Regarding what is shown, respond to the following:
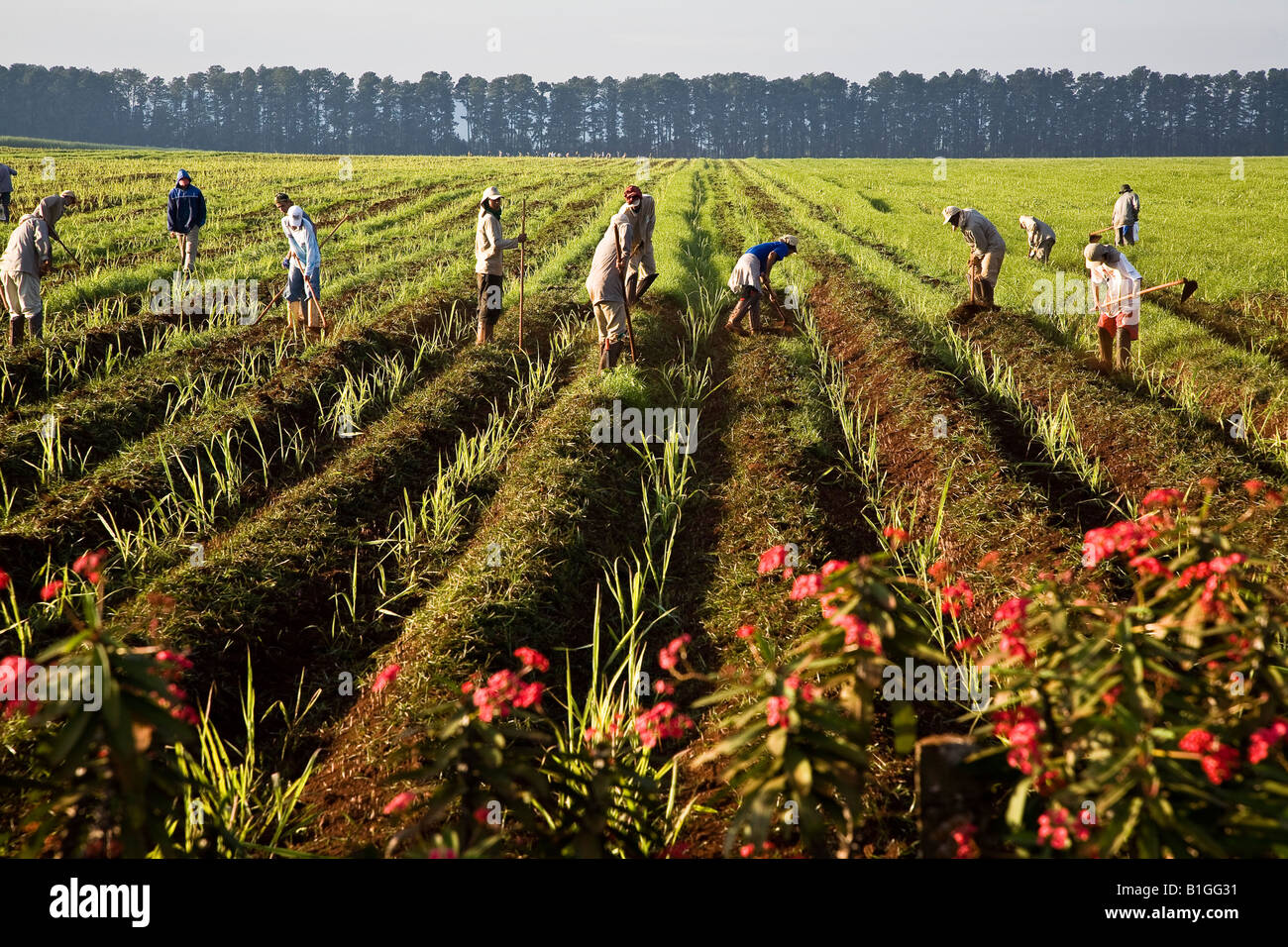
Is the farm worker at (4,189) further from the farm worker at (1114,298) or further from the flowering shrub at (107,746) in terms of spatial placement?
the flowering shrub at (107,746)

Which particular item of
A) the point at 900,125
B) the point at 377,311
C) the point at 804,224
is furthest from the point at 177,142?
the point at 377,311

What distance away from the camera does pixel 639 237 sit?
9.10 m

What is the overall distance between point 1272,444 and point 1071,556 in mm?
3087

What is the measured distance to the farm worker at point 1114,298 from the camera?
8.30 metres

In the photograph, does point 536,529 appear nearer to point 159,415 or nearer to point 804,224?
point 159,415

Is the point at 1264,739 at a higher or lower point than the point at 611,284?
lower

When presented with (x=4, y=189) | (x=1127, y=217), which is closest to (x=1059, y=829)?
(x=1127, y=217)

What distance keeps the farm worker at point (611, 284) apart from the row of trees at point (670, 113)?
88.8 meters

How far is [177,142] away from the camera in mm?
85062

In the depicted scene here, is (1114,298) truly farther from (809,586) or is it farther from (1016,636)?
(809,586)

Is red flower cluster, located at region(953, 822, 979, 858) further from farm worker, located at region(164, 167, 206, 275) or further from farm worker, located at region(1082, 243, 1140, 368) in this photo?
farm worker, located at region(164, 167, 206, 275)

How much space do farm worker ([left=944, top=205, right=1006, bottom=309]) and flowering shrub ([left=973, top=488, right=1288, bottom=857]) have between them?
9079mm

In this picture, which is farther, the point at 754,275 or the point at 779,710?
the point at 754,275

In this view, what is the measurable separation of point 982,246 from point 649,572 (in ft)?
25.2
